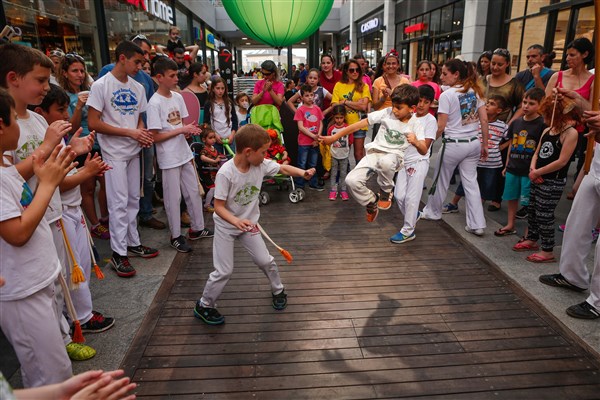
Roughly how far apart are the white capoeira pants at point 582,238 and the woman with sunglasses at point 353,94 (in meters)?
3.50

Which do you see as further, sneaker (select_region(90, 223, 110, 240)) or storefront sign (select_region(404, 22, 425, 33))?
storefront sign (select_region(404, 22, 425, 33))

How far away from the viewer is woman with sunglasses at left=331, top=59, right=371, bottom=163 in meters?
6.67

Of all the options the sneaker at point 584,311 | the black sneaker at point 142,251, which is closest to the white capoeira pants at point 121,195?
the black sneaker at point 142,251

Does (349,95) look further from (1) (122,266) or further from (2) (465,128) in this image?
(1) (122,266)

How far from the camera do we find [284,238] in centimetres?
520

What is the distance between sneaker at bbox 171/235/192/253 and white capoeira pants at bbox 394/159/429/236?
2511 millimetres

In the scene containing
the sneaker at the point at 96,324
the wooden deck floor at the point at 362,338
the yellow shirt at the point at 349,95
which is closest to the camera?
the wooden deck floor at the point at 362,338

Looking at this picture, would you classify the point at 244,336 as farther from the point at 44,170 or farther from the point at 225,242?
the point at 44,170

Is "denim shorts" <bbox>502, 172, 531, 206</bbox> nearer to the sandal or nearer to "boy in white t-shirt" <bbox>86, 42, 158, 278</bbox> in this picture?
the sandal

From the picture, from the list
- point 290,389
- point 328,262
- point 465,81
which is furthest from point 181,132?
point 465,81

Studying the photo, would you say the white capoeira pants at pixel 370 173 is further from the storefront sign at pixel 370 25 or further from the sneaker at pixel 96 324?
the storefront sign at pixel 370 25

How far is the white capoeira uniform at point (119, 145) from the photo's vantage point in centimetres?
391

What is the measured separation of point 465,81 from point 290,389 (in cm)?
412

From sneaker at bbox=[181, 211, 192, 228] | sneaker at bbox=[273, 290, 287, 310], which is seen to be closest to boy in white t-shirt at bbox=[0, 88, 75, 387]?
sneaker at bbox=[273, 290, 287, 310]
